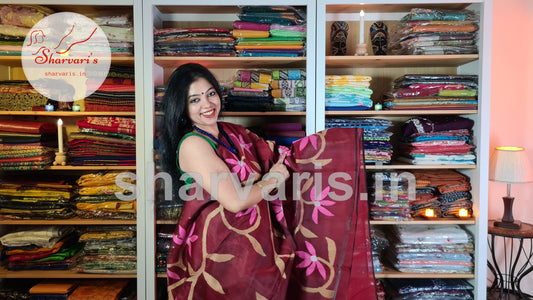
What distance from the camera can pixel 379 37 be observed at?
2568 millimetres

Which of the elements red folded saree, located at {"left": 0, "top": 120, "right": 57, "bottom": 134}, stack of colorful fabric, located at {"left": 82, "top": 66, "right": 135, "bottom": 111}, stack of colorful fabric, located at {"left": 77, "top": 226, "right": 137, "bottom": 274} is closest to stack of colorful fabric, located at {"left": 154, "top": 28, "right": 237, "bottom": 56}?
stack of colorful fabric, located at {"left": 82, "top": 66, "right": 135, "bottom": 111}

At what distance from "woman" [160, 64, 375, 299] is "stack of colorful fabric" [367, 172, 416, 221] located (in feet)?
2.62

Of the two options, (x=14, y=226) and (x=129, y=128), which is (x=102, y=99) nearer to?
(x=129, y=128)

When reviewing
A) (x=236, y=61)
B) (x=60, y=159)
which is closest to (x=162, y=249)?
(x=60, y=159)

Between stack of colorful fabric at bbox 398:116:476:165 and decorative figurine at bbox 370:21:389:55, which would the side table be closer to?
stack of colorful fabric at bbox 398:116:476:165

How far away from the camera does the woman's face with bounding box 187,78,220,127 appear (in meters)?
1.74

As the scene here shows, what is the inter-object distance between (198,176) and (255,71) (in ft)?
3.57

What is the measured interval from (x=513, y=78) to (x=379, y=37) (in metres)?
1.07

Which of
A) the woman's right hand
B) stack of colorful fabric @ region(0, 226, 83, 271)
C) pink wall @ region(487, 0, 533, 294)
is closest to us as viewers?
the woman's right hand

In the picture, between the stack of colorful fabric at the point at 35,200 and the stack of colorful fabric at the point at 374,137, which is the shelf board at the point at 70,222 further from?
the stack of colorful fabric at the point at 374,137

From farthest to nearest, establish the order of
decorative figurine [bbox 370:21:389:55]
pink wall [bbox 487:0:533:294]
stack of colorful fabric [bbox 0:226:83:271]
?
pink wall [bbox 487:0:533:294], decorative figurine [bbox 370:21:389:55], stack of colorful fabric [bbox 0:226:83:271]

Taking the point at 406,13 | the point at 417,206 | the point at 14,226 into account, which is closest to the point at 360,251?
the point at 417,206

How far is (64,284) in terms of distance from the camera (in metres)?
2.52

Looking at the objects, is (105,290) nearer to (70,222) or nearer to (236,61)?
(70,222)
